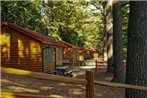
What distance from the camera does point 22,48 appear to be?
77.6ft

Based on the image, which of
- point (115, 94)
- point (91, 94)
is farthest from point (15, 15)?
point (91, 94)

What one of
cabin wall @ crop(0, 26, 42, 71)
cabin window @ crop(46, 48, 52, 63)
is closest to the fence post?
cabin wall @ crop(0, 26, 42, 71)

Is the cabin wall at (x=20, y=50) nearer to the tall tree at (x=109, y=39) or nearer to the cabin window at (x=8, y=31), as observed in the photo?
the cabin window at (x=8, y=31)

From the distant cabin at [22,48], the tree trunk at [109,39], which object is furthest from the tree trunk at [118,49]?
the distant cabin at [22,48]

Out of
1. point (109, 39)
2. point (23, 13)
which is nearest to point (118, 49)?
point (109, 39)

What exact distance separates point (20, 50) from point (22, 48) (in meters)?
0.21

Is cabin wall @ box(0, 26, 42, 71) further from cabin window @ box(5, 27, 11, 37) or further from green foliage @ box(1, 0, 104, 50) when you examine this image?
green foliage @ box(1, 0, 104, 50)

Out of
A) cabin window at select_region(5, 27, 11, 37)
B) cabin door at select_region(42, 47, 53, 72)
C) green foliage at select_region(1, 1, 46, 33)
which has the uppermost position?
green foliage at select_region(1, 1, 46, 33)

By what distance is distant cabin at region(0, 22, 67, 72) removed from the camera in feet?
76.2

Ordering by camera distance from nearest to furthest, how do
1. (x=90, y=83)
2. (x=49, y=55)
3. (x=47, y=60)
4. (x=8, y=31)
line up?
(x=90, y=83) → (x=8, y=31) → (x=47, y=60) → (x=49, y=55)

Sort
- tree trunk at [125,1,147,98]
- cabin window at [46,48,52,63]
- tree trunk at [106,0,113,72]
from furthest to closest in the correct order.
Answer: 1. cabin window at [46,48,52,63]
2. tree trunk at [106,0,113,72]
3. tree trunk at [125,1,147,98]

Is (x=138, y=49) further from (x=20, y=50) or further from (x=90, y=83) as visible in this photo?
(x=20, y=50)

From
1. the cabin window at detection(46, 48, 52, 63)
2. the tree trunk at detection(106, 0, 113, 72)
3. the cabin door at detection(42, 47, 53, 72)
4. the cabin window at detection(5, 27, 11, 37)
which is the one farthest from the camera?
the cabin window at detection(46, 48, 52, 63)

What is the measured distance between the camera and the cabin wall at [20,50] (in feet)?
76.5
